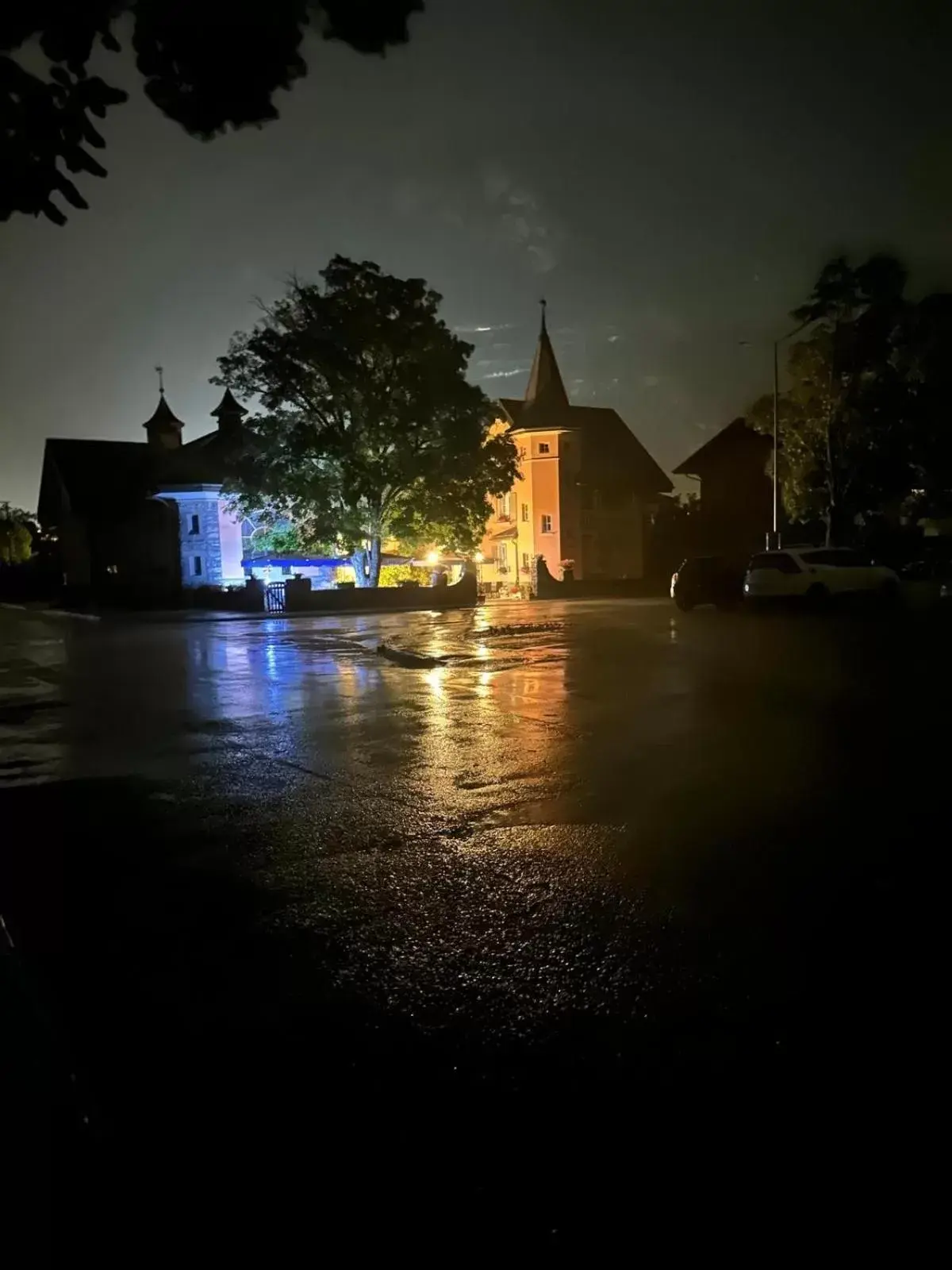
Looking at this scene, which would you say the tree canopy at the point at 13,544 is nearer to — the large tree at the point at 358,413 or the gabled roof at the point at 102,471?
the gabled roof at the point at 102,471

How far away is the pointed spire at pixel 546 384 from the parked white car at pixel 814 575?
105 feet

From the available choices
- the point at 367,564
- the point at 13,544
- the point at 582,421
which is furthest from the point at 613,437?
the point at 13,544

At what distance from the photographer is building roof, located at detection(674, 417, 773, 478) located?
2352 inches

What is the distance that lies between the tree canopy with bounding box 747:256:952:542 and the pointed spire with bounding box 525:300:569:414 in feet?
69.1

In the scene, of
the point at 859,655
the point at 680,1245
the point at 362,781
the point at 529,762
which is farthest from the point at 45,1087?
the point at 859,655

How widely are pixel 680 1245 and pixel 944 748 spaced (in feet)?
23.1

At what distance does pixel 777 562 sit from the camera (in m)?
28.4

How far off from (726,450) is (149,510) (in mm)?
34948

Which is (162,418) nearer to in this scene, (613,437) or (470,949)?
(613,437)

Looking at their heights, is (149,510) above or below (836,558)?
above

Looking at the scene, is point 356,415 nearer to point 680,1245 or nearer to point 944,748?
point 944,748

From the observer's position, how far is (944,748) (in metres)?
8.58

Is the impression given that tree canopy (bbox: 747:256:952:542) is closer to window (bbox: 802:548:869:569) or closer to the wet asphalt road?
window (bbox: 802:548:869:569)

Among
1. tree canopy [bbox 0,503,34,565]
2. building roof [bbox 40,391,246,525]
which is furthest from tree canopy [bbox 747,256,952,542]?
tree canopy [bbox 0,503,34,565]
